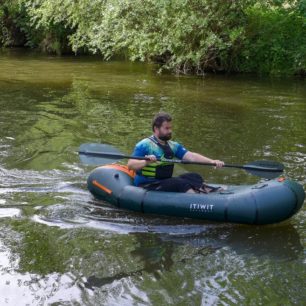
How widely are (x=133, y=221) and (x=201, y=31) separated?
924 centimetres

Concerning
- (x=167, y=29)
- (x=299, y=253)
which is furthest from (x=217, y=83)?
(x=299, y=253)

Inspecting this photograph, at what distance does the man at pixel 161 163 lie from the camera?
19.0 ft

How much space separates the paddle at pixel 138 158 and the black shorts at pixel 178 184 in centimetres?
20

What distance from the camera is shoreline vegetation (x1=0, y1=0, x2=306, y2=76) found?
13820 millimetres

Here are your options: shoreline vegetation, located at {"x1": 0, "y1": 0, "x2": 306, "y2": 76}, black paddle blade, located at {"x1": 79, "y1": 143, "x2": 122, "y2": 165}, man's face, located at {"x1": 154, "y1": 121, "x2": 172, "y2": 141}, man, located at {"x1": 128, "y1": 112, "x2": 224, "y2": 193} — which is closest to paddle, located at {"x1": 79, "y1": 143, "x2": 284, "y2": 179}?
black paddle blade, located at {"x1": 79, "y1": 143, "x2": 122, "y2": 165}

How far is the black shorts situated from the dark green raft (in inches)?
3.5

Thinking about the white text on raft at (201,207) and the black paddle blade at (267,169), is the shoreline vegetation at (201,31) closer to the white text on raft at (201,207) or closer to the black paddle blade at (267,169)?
the black paddle blade at (267,169)

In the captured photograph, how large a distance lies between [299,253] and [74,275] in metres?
1.97

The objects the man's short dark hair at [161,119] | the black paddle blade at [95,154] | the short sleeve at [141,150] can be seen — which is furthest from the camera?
the black paddle blade at [95,154]

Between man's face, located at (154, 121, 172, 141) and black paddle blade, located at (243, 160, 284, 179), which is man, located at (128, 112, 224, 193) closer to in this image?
man's face, located at (154, 121, 172, 141)

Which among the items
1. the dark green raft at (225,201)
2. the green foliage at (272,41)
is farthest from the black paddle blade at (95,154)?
the green foliage at (272,41)

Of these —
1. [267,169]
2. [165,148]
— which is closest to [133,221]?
[165,148]

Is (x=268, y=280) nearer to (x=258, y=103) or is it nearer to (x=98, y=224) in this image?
(x=98, y=224)

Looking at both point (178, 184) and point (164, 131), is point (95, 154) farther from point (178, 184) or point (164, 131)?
point (178, 184)
